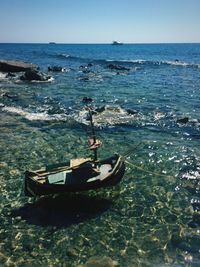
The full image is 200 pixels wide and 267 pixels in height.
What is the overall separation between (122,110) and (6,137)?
1579 cm

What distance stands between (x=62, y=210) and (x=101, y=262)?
4647 mm

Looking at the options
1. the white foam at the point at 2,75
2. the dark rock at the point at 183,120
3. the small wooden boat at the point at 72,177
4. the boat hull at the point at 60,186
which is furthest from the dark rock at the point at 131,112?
the white foam at the point at 2,75

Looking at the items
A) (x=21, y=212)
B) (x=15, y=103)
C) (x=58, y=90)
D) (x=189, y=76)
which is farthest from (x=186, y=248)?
(x=189, y=76)

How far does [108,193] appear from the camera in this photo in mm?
20000

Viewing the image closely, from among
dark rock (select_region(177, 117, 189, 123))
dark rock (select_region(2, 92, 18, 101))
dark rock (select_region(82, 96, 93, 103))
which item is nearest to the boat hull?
dark rock (select_region(177, 117, 189, 123))

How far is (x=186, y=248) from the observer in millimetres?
15266

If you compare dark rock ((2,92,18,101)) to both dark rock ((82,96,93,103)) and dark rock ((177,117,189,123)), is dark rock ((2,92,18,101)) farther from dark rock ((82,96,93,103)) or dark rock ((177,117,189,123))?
dark rock ((177,117,189,123))

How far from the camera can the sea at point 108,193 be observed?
15.2 meters

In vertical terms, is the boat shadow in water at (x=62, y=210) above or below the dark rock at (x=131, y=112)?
Answer: below

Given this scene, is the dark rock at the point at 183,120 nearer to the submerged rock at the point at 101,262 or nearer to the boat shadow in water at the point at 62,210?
the boat shadow in water at the point at 62,210

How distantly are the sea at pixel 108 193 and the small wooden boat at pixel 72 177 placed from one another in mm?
1016

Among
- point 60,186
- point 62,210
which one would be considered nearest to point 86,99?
point 60,186

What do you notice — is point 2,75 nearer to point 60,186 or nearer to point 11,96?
point 11,96

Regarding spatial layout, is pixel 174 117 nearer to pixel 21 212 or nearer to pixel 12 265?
pixel 21 212
